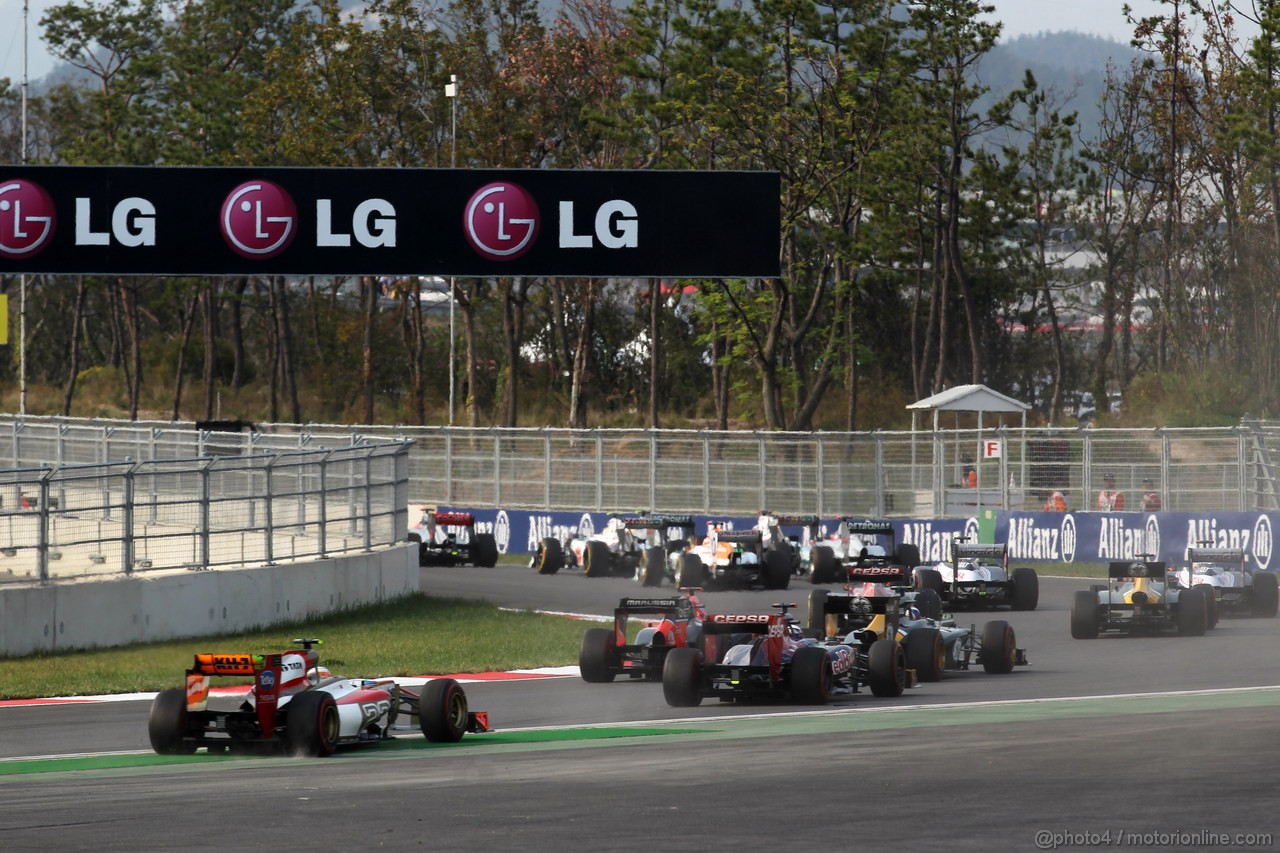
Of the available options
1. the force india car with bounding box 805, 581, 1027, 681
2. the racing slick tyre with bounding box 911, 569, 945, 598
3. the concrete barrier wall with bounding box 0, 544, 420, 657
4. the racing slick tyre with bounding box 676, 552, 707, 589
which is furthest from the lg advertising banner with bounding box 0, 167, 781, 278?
the racing slick tyre with bounding box 676, 552, 707, 589

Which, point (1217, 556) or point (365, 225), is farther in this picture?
point (1217, 556)

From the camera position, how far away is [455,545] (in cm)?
3516

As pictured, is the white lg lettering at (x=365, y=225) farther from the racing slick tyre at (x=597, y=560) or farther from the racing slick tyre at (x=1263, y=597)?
the racing slick tyre at (x=597, y=560)

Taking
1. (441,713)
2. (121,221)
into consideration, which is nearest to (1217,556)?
(441,713)

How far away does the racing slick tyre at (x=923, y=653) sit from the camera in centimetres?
1819

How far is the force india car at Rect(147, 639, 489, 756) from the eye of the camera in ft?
42.6

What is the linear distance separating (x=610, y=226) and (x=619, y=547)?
15062 millimetres

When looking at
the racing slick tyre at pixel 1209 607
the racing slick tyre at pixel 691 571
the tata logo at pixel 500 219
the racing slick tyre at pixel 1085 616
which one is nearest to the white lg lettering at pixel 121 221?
the tata logo at pixel 500 219

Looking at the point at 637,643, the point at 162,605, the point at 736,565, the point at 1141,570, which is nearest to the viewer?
the point at 637,643

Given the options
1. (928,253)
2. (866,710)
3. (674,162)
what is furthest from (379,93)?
(866,710)

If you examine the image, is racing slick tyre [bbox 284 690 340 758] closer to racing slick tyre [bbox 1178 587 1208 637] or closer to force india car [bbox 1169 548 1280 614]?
racing slick tyre [bbox 1178 587 1208 637]

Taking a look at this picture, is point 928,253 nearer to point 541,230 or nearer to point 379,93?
point 379,93

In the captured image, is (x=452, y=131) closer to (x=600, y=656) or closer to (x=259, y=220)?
(x=259, y=220)

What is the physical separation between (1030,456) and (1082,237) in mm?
27140
